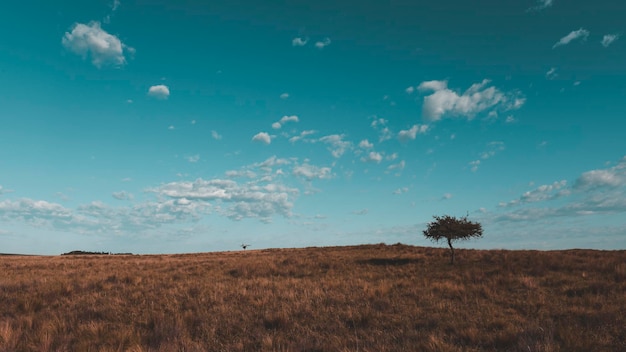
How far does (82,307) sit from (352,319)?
9.34 meters

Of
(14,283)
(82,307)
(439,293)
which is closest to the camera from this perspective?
(82,307)

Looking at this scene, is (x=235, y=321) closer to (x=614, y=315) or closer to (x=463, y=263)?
(x=614, y=315)

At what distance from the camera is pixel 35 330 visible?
9547 millimetres

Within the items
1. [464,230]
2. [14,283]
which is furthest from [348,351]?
[464,230]

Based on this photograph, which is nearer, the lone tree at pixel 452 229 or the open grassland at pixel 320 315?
the open grassland at pixel 320 315

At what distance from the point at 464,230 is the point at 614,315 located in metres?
19.2

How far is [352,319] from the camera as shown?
10.1 meters

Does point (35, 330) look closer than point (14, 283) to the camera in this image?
Yes

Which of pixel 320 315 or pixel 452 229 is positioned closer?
pixel 320 315

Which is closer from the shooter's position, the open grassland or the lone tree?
the open grassland

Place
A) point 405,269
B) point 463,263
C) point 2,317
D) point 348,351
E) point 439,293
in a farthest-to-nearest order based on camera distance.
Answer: point 463,263
point 405,269
point 439,293
point 2,317
point 348,351

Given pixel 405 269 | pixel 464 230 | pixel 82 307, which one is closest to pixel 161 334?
pixel 82 307

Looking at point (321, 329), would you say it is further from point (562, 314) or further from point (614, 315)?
point (614, 315)

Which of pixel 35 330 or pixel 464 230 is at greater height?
pixel 464 230
